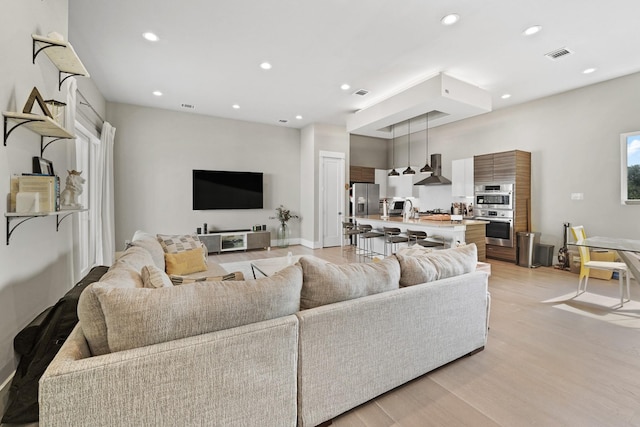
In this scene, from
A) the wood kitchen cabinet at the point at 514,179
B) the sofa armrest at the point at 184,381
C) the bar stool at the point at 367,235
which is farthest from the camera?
the bar stool at the point at 367,235

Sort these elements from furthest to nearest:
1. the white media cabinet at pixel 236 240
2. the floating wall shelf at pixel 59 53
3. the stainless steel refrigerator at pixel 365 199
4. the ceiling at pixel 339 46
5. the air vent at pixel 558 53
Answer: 1. the stainless steel refrigerator at pixel 365 199
2. the white media cabinet at pixel 236 240
3. the air vent at pixel 558 53
4. the ceiling at pixel 339 46
5. the floating wall shelf at pixel 59 53

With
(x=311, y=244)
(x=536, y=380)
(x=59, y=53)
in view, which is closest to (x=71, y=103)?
(x=59, y=53)

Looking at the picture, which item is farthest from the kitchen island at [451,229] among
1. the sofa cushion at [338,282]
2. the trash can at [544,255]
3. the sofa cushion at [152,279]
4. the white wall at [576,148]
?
the sofa cushion at [152,279]

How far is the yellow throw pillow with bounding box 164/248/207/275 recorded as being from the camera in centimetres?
304

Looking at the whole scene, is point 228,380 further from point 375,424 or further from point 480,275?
point 480,275

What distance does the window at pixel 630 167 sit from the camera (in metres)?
4.24

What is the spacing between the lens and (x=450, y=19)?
298 centimetres

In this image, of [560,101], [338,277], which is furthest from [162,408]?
[560,101]

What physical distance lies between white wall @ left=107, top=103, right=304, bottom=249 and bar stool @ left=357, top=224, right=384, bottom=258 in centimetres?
229

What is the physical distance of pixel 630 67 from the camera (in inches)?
160

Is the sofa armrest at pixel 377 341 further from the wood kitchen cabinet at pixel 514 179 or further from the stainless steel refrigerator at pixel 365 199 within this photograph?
the stainless steel refrigerator at pixel 365 199

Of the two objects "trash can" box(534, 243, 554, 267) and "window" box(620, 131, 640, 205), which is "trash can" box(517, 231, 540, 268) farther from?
"window" box(620, 131, 640, 205)

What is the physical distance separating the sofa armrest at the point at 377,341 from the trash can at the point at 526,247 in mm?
3862

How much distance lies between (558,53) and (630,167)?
2192 millimetres
